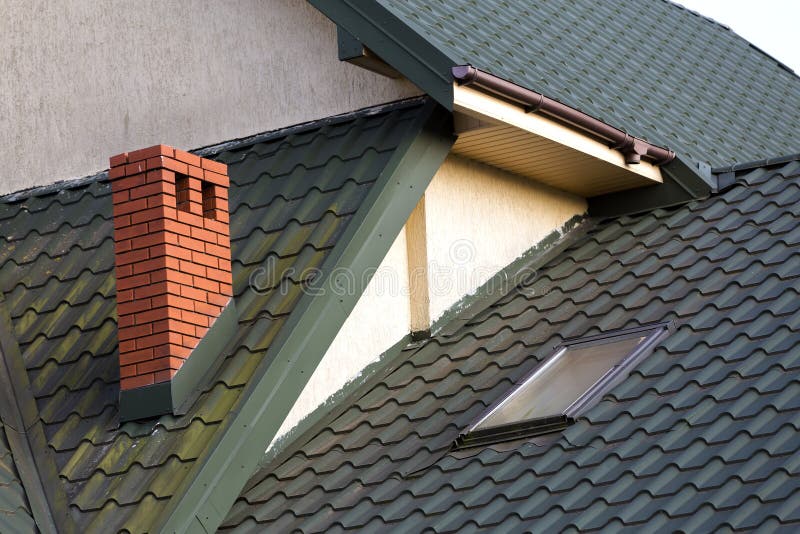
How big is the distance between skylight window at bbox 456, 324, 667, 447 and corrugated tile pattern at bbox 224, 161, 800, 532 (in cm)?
12

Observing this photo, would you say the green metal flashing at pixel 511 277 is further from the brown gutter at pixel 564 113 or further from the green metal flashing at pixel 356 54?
the green metal flashing at pixel 356 54

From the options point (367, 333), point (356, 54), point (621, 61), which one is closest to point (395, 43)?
point (356, 54)

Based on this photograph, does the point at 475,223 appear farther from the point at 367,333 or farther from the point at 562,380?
the point at 562,380

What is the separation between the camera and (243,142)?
11.7m

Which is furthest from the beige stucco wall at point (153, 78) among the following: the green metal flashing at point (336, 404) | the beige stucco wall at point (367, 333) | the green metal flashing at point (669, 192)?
the green metal flashing at point (669, 192)

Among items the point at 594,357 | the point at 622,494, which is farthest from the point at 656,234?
the point at 622,494

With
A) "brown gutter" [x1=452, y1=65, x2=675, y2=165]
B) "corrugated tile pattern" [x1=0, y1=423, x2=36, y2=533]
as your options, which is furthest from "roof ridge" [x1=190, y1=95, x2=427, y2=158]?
"corrugated tile pattern" [x1=0, y1=423, x2=36, y2=533]

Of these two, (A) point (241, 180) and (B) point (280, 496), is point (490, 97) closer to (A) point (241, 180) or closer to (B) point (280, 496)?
(A) point (241, 180)

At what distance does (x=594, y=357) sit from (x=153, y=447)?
119 inches

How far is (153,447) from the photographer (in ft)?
30.9

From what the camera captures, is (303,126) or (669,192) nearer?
(303,126)

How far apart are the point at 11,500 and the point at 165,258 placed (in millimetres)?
1803

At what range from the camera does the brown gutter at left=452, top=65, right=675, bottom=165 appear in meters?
10.1

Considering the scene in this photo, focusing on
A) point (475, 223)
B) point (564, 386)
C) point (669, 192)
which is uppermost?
point (669, 192)
